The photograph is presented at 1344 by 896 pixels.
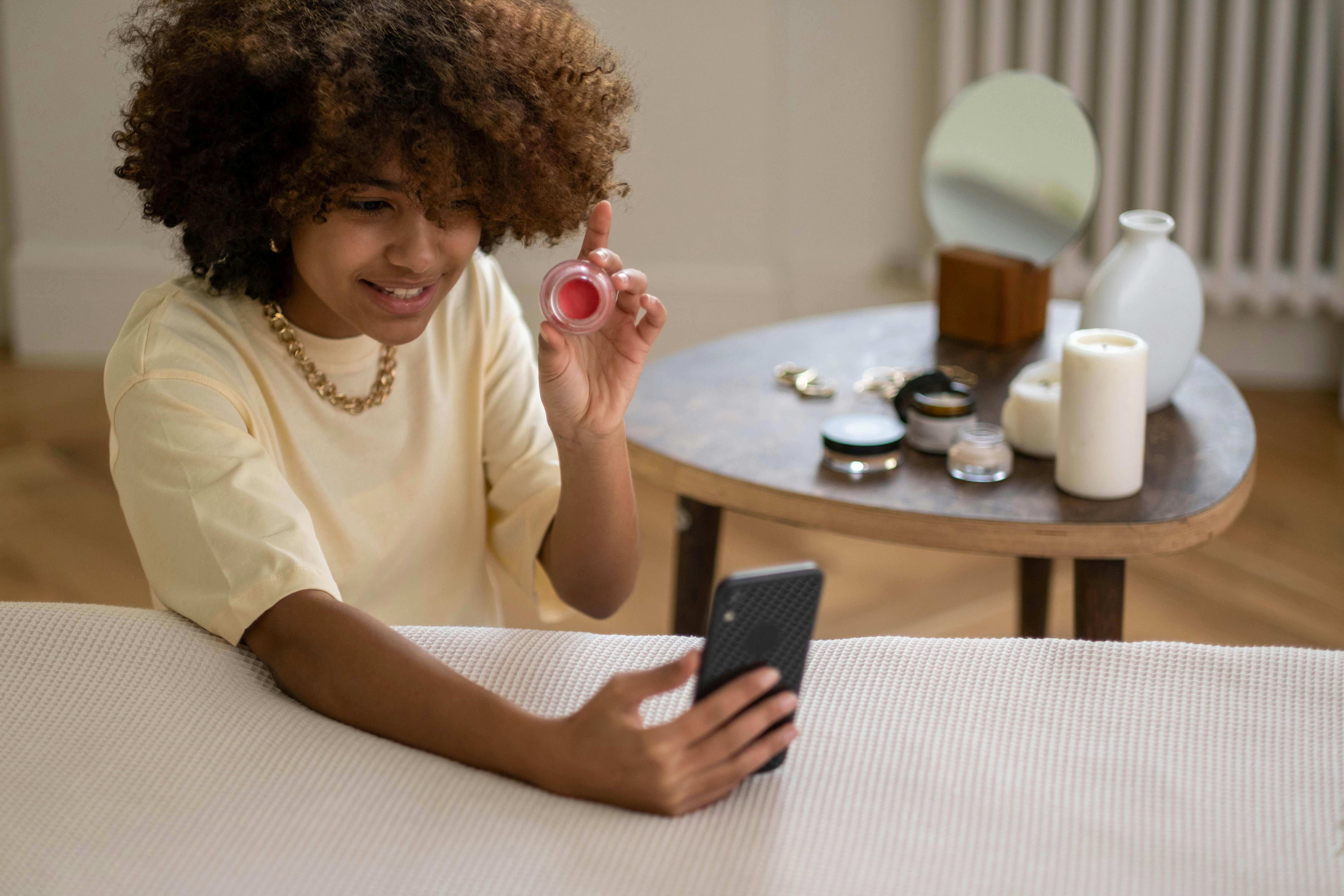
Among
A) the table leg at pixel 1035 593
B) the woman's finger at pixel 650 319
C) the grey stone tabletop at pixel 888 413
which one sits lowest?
Result: the table leg at pixel 1035 593

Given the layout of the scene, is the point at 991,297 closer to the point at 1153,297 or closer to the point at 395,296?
the point at 1153,297

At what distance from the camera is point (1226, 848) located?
1.98 ft

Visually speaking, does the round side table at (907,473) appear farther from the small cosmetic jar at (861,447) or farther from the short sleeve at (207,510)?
the short sleeve at (207,510)

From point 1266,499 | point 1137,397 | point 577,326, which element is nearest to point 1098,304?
point 1137,397

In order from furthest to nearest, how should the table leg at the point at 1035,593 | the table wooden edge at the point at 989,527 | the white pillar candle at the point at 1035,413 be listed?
the table leg at the point at 1035,593
the white pillar candle at the point at 1035,413
the table wooden edge at the point at 989,527

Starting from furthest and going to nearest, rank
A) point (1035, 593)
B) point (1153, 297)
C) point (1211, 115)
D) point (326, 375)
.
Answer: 1. point (1211, 115)
2. point (1035, 593)
3. point (1153, 297)
4. point (326, 375)

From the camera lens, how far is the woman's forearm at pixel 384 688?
69cm

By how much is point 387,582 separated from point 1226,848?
79 cm

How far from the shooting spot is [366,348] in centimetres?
113

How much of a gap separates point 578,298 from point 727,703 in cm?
40

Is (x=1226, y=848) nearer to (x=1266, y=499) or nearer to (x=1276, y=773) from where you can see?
(x=1276, y=773)

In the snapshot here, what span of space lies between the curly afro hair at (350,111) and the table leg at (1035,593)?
874 mm

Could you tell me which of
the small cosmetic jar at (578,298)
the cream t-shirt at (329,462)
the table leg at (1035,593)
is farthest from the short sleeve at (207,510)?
the table leg at (1035,593)

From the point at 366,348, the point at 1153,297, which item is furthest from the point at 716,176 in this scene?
the point at 366,348
